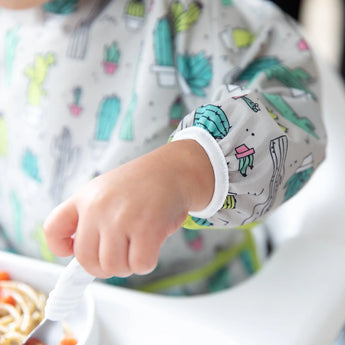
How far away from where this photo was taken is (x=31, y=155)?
A: 0.62 metres

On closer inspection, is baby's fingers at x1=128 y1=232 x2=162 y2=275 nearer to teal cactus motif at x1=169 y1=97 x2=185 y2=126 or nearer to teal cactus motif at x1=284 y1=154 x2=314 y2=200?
teal cactus motif at x1=284 y1=154 x2=314 y2=200

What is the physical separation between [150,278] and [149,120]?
0.18 metres

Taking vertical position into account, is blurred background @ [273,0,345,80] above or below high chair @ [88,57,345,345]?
below

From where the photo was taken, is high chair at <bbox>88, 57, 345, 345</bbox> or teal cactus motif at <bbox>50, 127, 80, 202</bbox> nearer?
high chair at <bbox>88, 57, 345, 345</bbox>

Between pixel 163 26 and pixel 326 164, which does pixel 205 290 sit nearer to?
pixel 326 164

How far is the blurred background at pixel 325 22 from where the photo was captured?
4.63 feet

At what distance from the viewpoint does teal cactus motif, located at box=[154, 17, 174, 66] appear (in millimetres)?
546

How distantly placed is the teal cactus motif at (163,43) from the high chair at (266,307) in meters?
0.20

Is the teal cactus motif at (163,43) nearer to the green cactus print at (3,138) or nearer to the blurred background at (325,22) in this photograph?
the green cactus print at (3,138)

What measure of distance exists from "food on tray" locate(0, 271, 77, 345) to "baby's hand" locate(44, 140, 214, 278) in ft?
0.39

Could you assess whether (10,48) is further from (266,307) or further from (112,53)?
(266,307)

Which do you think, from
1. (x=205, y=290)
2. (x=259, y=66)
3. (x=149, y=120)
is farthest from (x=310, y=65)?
(x=205, y=290)

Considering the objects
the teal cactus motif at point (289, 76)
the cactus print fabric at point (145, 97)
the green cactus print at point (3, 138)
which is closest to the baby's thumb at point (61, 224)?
the cactus print fabric at point (145, 97)

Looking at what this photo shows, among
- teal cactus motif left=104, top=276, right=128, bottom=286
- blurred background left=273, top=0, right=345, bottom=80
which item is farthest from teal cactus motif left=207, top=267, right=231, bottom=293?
blurred background left=273, top=0, right=345, bottom=80
